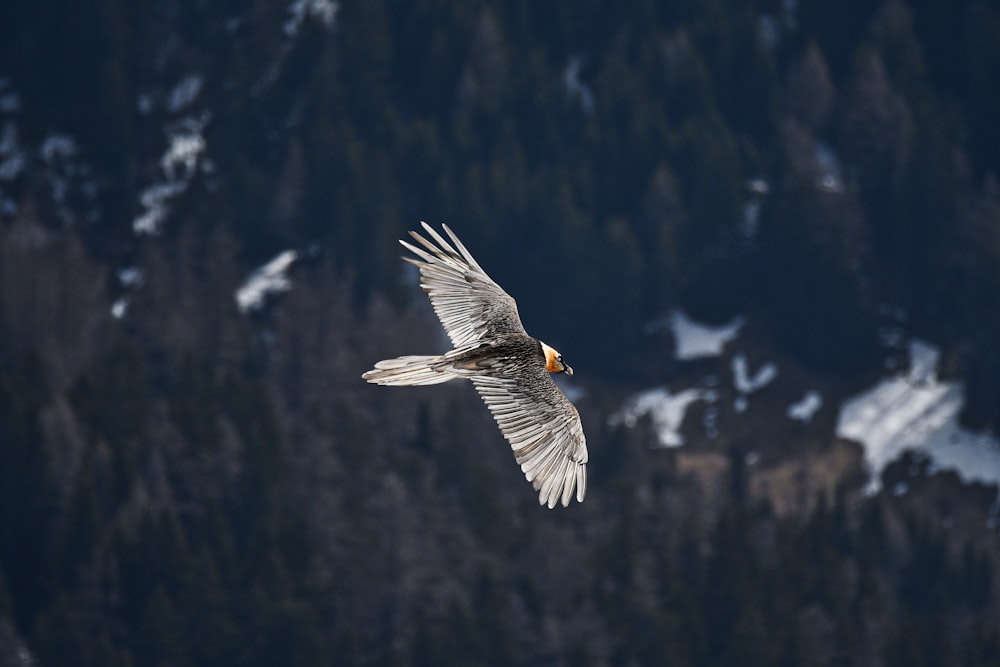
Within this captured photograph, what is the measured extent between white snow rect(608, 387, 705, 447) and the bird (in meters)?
78.8

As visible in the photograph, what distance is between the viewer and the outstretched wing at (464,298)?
3006 centimetres

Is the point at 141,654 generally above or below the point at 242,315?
below

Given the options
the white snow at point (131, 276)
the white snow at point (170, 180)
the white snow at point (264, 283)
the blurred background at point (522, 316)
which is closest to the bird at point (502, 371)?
the blurred background at point (522, 316)

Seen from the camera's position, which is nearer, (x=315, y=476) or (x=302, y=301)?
(x=315, y=476)

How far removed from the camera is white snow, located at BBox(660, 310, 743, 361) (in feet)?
377

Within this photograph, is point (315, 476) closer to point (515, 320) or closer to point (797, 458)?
point (797, 458)

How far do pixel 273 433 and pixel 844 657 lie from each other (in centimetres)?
3273

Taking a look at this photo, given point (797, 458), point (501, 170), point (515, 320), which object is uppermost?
point (501, 170)

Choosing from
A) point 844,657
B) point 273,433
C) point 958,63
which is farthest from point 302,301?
point 958,63

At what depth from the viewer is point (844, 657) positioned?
95.9m

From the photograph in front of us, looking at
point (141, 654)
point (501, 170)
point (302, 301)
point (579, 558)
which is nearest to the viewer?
point (141, 654)

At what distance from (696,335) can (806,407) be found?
10.2m

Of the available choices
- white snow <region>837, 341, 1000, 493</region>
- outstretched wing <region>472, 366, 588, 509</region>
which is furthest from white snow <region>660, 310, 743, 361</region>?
outstretched wing <region>472, 366, 588, 509</region>

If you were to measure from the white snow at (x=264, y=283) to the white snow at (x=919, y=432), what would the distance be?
118ft
